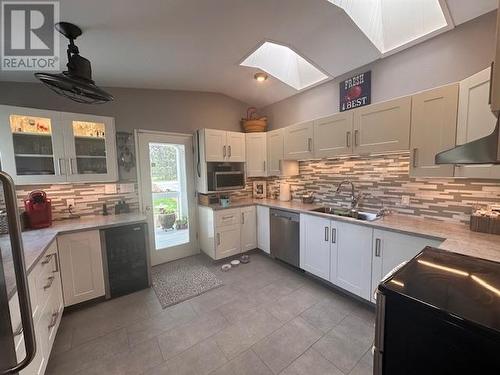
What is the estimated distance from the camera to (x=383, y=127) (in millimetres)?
2164

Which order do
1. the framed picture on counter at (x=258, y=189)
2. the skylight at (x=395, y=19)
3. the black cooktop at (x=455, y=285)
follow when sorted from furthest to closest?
the framed picture on counter at (x=258, y=189) → the skylight at (x=395, y=19) → the black cooktop at (x=455, y=285)

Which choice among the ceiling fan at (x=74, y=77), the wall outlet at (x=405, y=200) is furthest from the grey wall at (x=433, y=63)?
the ceiling fan at (x=74, y=77)

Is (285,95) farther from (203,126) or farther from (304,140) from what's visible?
(203,126)

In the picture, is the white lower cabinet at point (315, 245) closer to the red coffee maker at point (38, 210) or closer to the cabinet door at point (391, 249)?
the cabinet door at point (391, 249)

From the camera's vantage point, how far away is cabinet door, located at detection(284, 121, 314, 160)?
291cm

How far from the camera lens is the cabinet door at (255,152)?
12.1 feet

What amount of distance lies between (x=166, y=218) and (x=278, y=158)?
2.04 metres

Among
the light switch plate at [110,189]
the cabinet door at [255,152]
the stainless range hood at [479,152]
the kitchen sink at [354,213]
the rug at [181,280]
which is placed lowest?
the rug at [181,280]

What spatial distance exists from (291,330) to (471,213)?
75.0 inches

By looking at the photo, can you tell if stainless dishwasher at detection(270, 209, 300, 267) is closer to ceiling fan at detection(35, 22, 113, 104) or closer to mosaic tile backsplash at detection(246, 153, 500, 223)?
mosaic tile backsplash at detection(246, 153, 500, 223)

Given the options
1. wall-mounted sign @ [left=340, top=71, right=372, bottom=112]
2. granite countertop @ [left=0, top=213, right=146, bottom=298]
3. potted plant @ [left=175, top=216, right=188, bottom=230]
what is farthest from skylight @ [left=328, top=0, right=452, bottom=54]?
Result: potted plant @ [left=175, top=216, right=188, bottom=230]

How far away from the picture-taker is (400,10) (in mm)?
2039

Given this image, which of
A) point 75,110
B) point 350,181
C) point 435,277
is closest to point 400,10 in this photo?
point 350,181

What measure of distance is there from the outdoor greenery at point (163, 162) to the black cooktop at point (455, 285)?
3.13m
